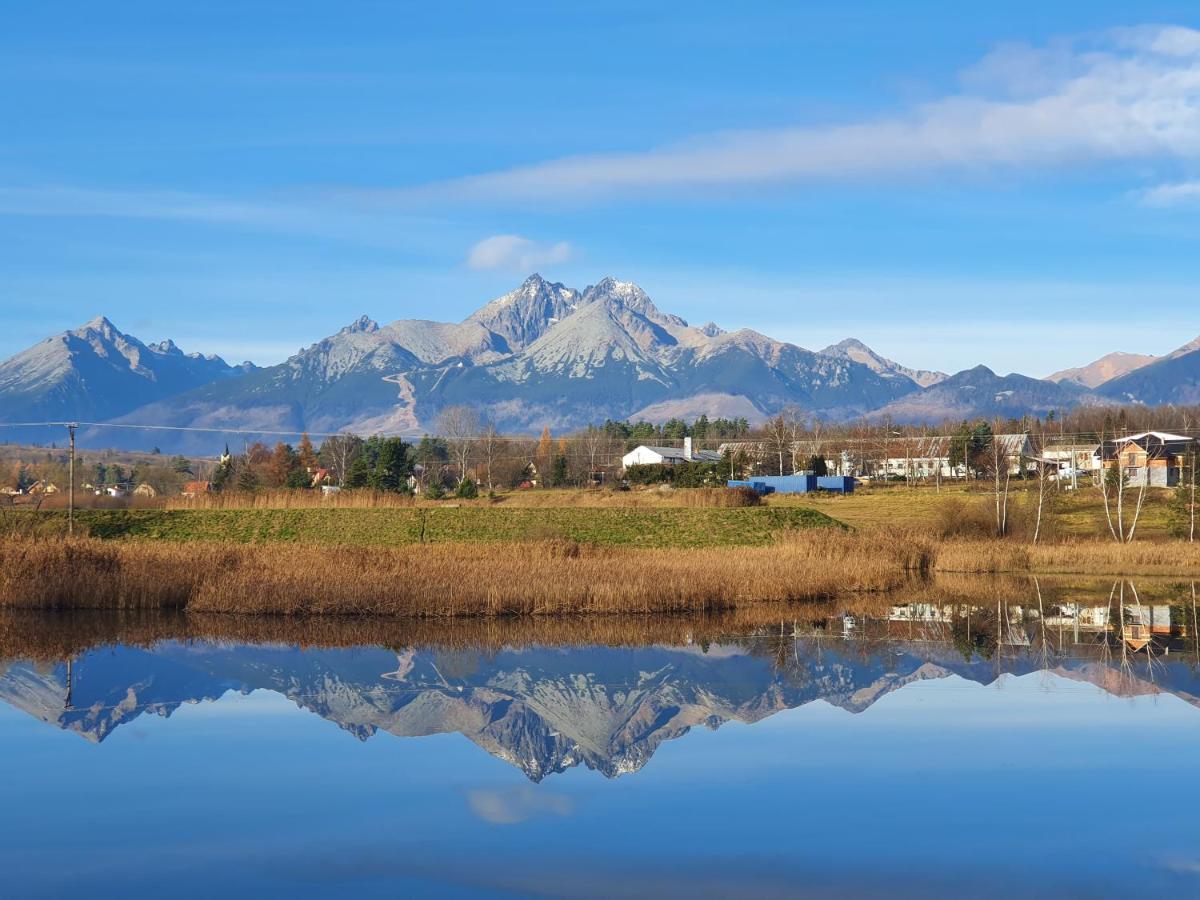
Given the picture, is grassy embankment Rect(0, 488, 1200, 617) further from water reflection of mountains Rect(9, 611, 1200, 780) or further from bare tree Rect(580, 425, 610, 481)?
bare tree Rect(580, 425, 610, 481)

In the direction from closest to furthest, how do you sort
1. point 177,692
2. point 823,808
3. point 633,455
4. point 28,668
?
point 823,808 → point 177,692 → point 28,668 → point 633,455

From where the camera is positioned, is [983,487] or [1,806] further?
[983,487]

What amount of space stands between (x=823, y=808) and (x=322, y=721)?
10.1 meters

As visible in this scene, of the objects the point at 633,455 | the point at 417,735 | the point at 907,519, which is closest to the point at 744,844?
the point at 417,735

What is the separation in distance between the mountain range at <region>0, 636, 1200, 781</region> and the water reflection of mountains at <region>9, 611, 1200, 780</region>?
1.8 inches

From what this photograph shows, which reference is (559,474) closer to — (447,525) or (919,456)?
(919,456)

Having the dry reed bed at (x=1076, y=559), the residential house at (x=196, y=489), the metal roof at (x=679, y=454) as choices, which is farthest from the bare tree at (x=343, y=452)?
the dry reed bed at (x=1076, y=559)

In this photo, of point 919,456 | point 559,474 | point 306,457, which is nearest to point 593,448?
point 306,457

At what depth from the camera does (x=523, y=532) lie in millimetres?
51906

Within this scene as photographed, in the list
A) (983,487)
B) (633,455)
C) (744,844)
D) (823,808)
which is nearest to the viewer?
(744,844)

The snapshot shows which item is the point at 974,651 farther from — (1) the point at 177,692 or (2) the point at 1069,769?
(1) the point at 177,692

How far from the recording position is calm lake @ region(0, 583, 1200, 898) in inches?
557

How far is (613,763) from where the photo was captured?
19828 mm

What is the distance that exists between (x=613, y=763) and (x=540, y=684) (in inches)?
265
